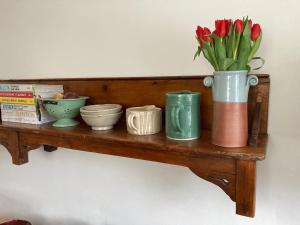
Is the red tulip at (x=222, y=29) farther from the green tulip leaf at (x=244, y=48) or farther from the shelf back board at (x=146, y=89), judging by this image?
the shelf back board at (x=146, y=89)

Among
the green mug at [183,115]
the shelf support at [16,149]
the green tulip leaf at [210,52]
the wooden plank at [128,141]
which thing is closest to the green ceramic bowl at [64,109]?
the wooden plank at [128,141]

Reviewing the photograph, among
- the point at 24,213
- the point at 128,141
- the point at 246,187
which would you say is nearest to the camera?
the point at 246,187

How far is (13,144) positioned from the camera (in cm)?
85

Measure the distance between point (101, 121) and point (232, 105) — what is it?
37cm

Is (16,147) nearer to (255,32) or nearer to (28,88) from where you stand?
(28,88)

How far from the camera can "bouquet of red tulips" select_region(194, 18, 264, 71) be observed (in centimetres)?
54

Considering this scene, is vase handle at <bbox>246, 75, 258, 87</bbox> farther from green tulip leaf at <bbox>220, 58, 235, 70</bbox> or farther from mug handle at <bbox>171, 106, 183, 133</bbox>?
mug handle at <bbox>171, 106, 183, 133</bbox>

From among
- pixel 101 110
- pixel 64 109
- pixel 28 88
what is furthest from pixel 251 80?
pixel 28 88

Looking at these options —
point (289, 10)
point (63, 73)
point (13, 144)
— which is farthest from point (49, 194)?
point (289, 10)

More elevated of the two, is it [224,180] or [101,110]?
[101,110]

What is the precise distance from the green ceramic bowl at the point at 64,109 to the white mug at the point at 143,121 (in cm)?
22

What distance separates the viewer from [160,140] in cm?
63

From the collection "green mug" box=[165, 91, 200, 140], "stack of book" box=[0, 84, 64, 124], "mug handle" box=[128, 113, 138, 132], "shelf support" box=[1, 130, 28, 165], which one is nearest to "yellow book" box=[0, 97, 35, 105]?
"stack of book" box=[0, 84, 64, 124]

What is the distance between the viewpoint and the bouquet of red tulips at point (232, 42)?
54cm
